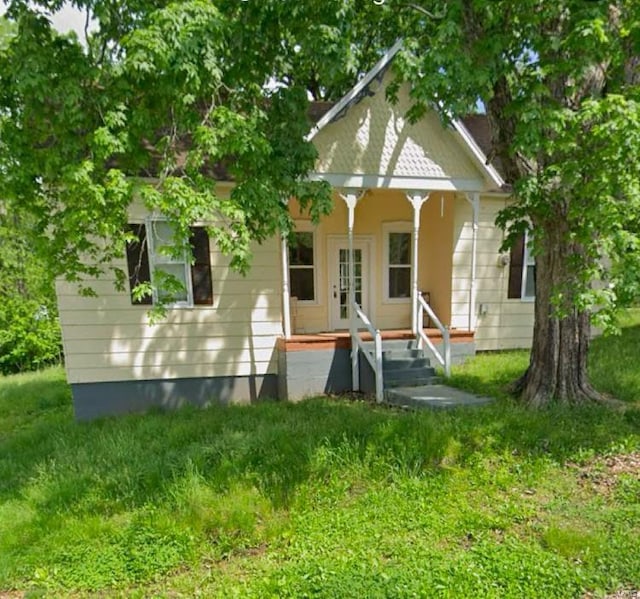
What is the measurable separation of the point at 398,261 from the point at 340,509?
6541mm

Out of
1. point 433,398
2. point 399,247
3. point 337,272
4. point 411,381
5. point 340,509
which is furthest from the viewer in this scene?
point 399,247

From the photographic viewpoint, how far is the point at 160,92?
3.45 m

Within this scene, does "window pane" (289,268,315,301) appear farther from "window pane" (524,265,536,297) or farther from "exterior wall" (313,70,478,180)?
"window pane" (524,265,536,297)

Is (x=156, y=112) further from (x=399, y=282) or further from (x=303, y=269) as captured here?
(x=399, y=282)

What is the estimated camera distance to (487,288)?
27.7 ft

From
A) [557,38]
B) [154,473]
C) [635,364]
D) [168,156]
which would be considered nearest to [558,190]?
[557,38]

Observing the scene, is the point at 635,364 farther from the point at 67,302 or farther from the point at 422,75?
the point at 67,302

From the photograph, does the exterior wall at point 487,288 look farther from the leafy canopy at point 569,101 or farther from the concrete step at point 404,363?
the leafy canopy at point 569,101

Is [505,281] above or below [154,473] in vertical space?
above

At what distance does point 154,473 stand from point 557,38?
5.67 meters

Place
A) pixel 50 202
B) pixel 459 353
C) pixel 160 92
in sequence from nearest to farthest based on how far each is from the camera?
pixel 160 92 < pixel 50 202 < pixel 459 353

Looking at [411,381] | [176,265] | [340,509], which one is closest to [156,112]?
[176,265]

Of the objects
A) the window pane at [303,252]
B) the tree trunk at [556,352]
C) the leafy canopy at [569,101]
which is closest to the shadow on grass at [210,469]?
the tree trunk at [556,352]

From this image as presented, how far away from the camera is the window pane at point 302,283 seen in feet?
28.5
